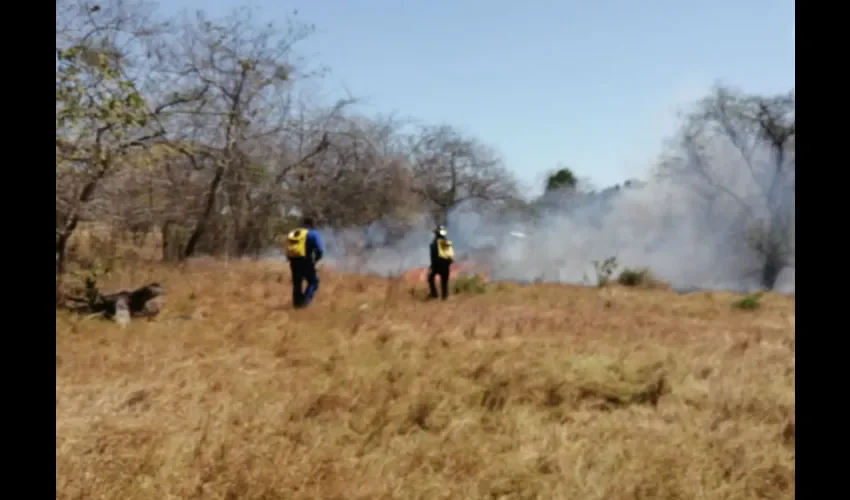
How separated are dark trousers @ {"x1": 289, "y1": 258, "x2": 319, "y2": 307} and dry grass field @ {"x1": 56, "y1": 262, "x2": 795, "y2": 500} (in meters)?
0.72

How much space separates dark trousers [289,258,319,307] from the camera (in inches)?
411

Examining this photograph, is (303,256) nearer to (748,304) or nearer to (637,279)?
(748,304)

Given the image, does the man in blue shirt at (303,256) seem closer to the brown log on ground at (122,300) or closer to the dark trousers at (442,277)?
the brown log on ground at (122,300)

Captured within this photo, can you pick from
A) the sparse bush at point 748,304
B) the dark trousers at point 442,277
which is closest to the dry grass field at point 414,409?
the dark trousers at point 442,277

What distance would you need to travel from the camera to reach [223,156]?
54.5ft

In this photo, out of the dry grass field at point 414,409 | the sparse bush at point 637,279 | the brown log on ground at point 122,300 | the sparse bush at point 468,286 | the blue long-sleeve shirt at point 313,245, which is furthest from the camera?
the sparse bush at point 637,279

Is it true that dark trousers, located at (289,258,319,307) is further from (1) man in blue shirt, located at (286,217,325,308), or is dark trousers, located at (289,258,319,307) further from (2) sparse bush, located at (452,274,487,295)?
(2) sparse bush, located at (452,274,487,295)

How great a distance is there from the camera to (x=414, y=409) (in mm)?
5070

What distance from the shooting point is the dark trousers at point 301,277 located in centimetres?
1044

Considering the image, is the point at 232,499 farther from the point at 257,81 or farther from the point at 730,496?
the point at 257,81

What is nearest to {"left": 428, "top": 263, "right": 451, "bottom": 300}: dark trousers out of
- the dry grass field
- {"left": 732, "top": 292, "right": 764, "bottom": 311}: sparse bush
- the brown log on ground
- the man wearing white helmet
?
the man wearing white helmet

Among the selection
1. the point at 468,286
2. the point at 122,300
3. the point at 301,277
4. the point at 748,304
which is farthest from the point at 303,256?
the point at 748,304

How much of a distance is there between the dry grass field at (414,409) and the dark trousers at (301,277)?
2.35 feet
